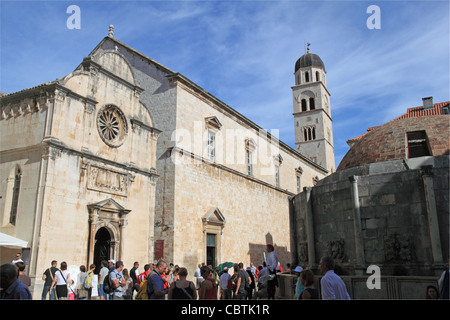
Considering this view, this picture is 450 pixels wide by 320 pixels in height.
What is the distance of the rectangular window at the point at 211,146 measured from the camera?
22702mm

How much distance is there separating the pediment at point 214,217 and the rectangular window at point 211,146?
10.6ft

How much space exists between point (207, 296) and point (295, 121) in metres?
44.1

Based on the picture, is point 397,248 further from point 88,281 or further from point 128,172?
point 128,172

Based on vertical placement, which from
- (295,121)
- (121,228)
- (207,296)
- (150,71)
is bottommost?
(207,296)

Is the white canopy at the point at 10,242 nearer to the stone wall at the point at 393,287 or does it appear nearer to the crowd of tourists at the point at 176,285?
the crowd of tourists at the point at 176,285

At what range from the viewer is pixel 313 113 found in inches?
1891

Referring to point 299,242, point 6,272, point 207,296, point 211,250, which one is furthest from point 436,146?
point 211,250

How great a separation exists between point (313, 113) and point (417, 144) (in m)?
37.2

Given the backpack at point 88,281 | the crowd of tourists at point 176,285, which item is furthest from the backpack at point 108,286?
the backpack at point 88,281

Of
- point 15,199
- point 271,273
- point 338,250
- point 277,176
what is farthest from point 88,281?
point 277,176

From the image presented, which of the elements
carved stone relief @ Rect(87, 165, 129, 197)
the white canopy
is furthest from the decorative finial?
the white canopy

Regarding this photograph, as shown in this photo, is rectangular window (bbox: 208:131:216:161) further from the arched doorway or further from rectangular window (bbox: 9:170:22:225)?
rectangular window (bbox: 9:170:22:225)

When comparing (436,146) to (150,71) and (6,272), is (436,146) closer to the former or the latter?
(6,272)

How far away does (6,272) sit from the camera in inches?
164
